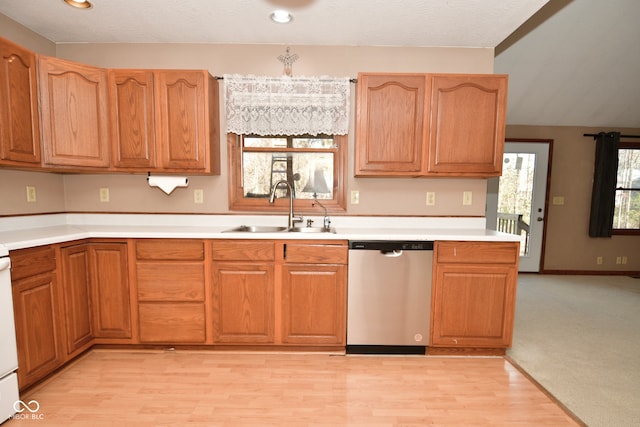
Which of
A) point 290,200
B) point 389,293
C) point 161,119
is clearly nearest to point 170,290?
point 290,200

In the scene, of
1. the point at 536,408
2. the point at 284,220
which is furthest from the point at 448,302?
the point at 284,220

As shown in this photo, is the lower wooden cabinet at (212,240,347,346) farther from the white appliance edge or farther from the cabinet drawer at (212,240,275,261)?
the white appliance edge

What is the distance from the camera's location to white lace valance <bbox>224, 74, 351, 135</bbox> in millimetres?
2449

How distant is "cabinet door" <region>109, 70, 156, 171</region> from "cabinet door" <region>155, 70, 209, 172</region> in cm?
8

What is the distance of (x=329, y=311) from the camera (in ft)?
7.20

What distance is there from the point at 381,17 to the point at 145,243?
2.30 m

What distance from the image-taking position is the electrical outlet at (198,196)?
2.67 m

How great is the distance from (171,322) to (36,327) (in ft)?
2.38

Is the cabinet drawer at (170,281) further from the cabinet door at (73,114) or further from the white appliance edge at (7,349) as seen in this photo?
the cabinet door at (73,114)

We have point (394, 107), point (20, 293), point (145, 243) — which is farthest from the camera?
point (394, 107)

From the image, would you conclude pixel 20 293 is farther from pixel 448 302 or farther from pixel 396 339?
pixel 448 302

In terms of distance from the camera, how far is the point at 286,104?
8.05 feet

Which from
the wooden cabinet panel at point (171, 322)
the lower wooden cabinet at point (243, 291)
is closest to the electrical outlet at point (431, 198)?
the lower wooden cabinet at point (243, 291)

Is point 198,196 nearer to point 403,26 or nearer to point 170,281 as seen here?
point 170,281
